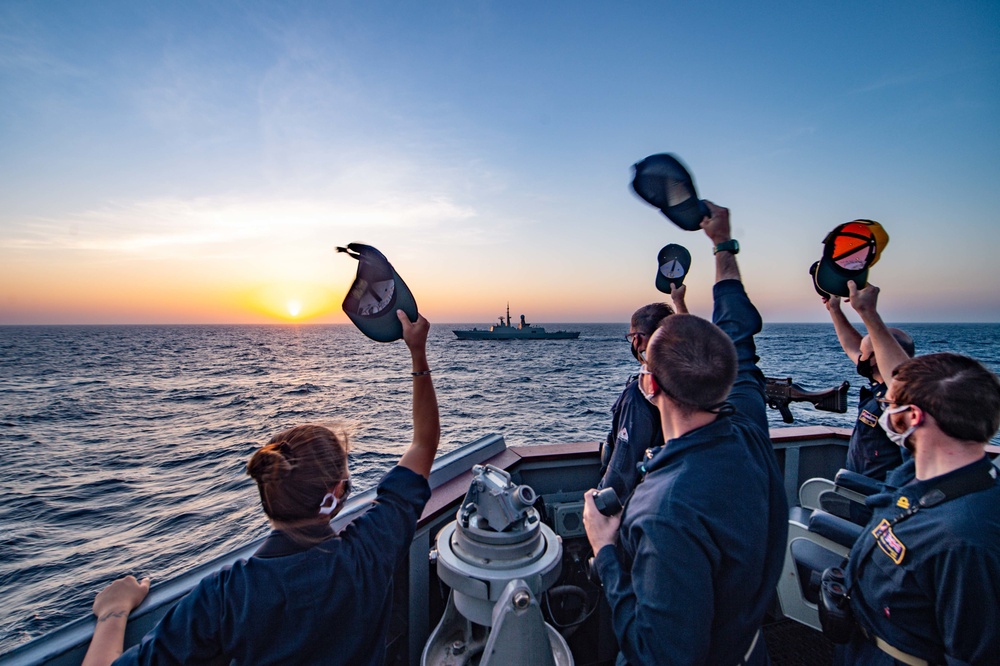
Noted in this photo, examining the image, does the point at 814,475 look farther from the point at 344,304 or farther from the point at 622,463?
the point at 344,304

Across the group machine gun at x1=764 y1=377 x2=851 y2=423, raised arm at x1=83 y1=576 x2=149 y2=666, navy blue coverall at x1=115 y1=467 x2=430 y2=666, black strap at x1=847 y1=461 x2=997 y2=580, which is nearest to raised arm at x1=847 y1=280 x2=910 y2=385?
black strap at x1=847 y1=461 x2=997 y2=580

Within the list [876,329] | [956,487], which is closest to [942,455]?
[956,487]

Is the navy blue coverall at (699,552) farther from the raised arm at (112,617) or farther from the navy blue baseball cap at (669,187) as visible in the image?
the raised arm at (112,617)

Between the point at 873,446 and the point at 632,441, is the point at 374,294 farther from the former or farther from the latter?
the point at 873,446

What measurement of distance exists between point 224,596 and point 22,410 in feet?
87.3

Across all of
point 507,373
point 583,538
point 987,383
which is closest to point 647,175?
point 987,383

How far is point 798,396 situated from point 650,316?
1662 millimetres

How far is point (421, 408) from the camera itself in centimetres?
152

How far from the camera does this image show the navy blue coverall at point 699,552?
1102mm

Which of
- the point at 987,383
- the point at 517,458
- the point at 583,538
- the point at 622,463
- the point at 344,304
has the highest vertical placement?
the point at 344,304

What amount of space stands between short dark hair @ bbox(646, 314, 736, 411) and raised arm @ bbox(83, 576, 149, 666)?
1.58 m

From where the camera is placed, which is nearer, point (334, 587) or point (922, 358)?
point (334, 587)

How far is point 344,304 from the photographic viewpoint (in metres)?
1.38

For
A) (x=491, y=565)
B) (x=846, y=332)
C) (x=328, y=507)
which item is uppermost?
(x=846, y=332)
